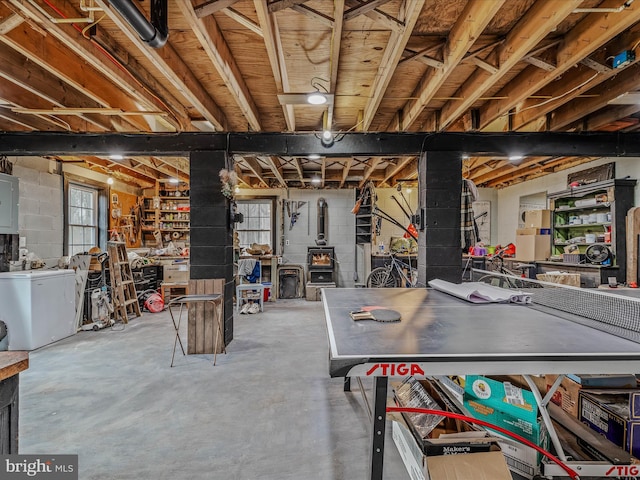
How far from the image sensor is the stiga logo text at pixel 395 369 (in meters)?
1.23

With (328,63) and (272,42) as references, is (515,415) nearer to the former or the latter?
(272,42)

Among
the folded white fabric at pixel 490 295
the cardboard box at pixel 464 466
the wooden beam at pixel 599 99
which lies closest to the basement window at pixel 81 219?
the folded white fabric at pixel 490 295

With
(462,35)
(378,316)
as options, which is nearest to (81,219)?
(378,316)

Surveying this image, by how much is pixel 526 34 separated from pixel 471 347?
2.16 meters

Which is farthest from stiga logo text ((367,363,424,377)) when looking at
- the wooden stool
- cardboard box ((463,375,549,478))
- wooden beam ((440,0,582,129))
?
the wooden stool

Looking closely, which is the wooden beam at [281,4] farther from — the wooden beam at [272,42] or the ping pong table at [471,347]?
the ping pong table at [471,347]

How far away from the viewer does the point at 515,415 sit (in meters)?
1.86

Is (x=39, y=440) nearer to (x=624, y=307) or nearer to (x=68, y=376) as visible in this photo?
(x=68, y=376)

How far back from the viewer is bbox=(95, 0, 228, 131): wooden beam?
2064 mm

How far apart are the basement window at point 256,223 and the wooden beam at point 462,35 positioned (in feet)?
19.3

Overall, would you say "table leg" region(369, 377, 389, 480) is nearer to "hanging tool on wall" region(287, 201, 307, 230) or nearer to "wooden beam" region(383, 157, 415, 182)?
"wooden beam" region(383, 157, 415, 182)

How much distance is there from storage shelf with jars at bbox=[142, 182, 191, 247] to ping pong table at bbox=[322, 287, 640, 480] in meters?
7.25

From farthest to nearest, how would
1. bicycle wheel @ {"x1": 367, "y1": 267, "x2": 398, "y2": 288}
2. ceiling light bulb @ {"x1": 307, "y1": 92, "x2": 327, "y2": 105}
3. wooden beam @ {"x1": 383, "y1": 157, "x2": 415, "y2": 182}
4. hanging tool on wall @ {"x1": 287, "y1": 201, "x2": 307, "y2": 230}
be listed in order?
hanging tool on wall @ {"x1": 287, "y1": 201, "x2": 307, "y2": 230} → bicycle wheel @ {"x1": 367, "y1": 267, "x2": 398, "y2": 288} → wooden beam @ {"x1": 383, "y1": 157, "x2": 415, "y2": 182} → ceiling light bulb @ {"x1": 307, "y1": 92, "x2": 327, "y2": 105}

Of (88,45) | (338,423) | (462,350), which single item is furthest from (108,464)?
(88,45)
